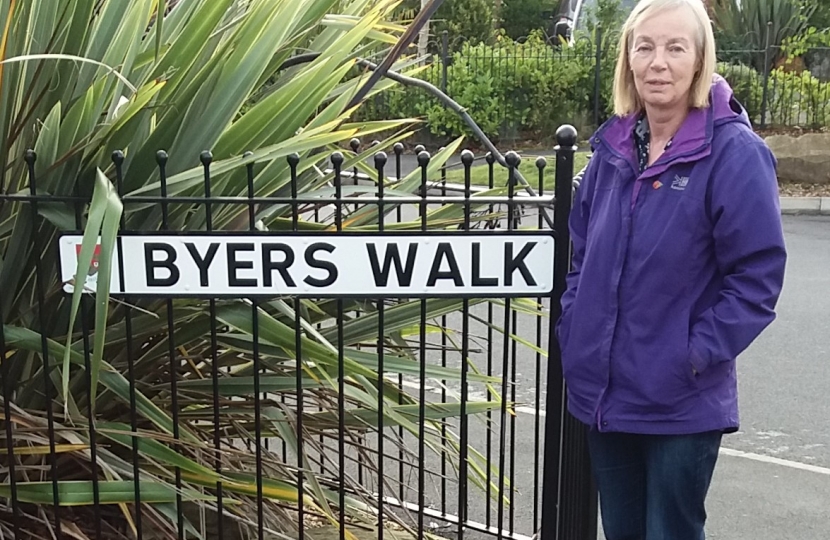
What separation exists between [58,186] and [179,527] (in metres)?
0.94

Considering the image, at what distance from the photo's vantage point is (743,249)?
2.08 meters

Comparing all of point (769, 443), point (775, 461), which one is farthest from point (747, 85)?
point (775, 461)

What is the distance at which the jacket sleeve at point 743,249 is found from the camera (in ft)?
6.79

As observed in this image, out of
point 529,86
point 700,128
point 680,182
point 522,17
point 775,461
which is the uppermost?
point 522,17

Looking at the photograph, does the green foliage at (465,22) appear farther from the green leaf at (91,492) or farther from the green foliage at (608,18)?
the green leaf at (91,492)

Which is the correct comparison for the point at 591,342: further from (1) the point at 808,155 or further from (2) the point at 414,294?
(1) the point at 808,155

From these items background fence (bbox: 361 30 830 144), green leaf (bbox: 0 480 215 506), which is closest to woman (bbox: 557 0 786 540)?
green leaf (bbox: 0 480 215 506)

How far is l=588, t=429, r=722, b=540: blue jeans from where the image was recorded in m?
2.25

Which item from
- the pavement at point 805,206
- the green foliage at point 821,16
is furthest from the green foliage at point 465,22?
the pavement at point 805,206

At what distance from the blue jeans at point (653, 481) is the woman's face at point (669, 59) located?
0.84 meters

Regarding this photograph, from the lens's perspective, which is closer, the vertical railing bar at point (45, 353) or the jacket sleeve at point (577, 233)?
the vertical railing bar at point (45, 353)

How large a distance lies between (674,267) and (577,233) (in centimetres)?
35

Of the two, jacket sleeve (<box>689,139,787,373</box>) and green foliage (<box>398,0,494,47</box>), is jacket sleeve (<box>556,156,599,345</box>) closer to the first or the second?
jacket sleeve (<box>689,139,787,373</box>)

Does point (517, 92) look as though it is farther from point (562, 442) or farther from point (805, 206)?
point (562, 442)
